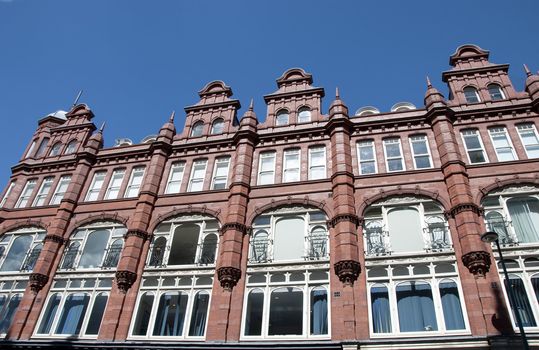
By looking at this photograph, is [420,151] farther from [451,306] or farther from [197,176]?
[197,176]

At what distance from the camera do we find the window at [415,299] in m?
16.9

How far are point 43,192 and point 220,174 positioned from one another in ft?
41.3

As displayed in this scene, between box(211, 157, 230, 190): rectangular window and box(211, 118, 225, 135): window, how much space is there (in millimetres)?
2736

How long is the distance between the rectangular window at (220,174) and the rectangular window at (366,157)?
7735 millimetres

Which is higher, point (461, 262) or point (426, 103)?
point (426, 103)

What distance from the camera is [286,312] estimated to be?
61.5ft

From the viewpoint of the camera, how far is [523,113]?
22.9 metres

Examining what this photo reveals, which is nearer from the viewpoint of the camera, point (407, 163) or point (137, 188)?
point (407, 163)

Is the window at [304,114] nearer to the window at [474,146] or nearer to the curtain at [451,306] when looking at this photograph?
the window at [474,146]

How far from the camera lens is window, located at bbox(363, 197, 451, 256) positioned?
1922 centimetres

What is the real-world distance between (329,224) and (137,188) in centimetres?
1233

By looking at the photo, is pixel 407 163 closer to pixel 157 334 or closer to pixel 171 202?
pixel 171 202

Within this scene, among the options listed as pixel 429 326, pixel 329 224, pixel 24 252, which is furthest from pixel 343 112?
pixel 24 252

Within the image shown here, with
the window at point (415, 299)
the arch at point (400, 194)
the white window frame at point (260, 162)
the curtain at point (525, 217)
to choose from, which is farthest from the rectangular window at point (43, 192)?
the curtain at point (525, 217)
